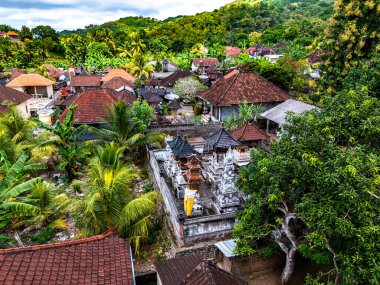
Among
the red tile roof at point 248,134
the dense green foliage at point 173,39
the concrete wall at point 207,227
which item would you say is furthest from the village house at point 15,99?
the concrete wall at point 207,227

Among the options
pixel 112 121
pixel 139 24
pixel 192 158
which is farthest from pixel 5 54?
pixel 139 24

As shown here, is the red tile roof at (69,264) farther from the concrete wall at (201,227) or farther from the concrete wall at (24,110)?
the concrete wall at (24,110)

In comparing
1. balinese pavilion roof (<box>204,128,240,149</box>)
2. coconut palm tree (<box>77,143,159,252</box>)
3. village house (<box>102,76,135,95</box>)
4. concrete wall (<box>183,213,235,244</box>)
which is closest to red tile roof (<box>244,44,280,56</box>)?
village house (<box>102,76,135,95</box>)

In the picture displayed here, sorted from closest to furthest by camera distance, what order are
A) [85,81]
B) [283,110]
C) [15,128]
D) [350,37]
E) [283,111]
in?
[15,128]
[350,37]
[283,111]
[283,110]
[85,81]

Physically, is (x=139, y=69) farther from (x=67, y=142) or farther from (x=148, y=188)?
(x=148, y=188)

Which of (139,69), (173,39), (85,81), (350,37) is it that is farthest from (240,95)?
(173,39)

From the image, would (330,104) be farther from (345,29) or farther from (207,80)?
(207,80)
